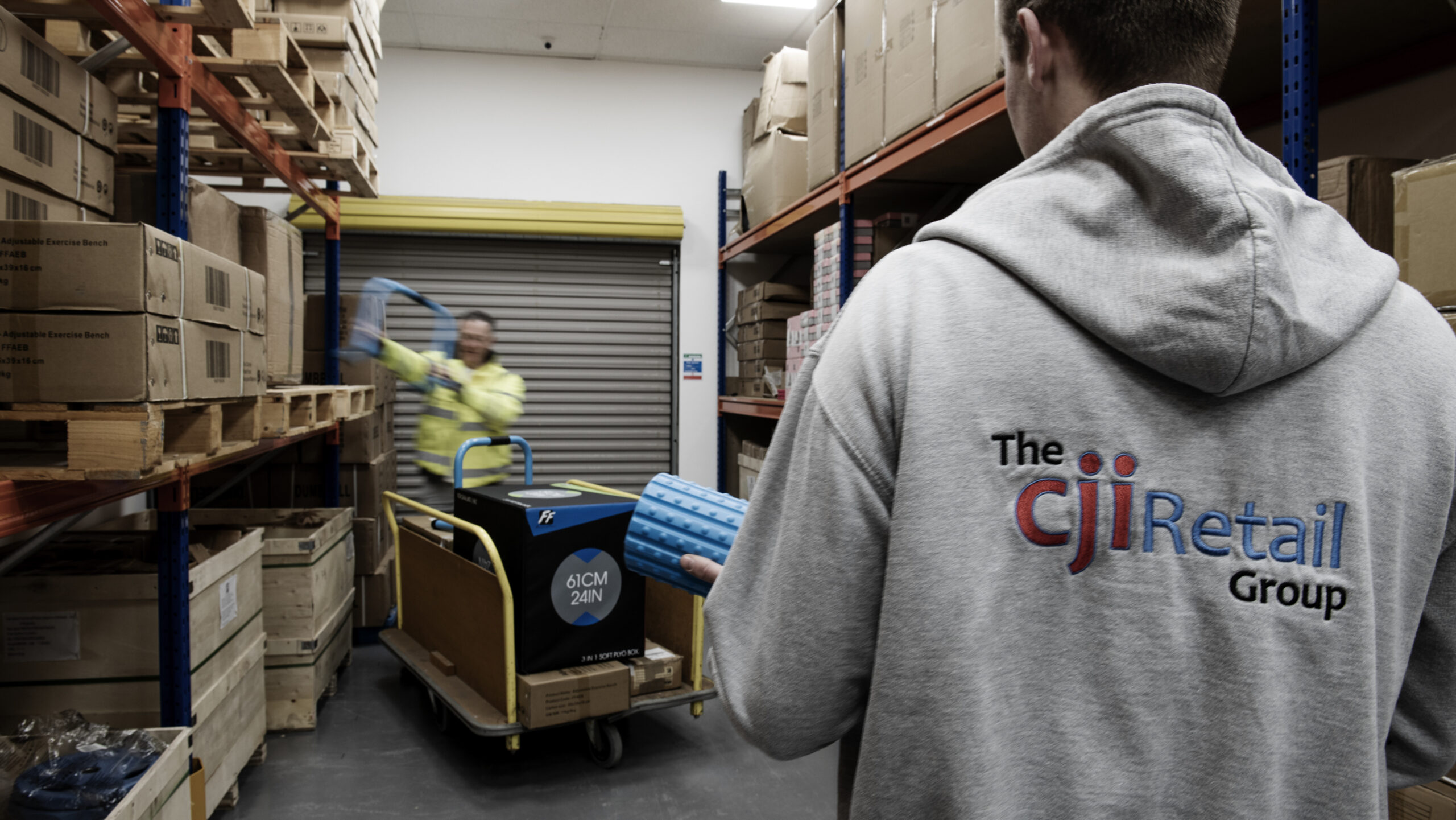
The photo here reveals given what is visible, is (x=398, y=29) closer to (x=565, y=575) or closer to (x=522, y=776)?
(x=565, y=575)

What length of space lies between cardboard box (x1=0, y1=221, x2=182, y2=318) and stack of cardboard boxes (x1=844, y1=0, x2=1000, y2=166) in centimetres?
276

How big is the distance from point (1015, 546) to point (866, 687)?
22cm

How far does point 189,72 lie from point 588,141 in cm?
452

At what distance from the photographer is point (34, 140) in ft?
7.23

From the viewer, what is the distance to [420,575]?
4.42 m

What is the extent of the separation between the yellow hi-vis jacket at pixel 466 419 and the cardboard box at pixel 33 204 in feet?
8.29

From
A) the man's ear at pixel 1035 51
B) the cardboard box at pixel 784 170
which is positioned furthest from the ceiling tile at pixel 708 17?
the man's ear at pixel 1035 51

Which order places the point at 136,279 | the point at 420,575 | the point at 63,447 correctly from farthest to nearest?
the point at 420,575 < the point at 63,447 < the point at 136,279

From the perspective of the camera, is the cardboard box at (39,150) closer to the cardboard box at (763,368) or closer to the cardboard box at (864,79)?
the cardboard box at (864,79)

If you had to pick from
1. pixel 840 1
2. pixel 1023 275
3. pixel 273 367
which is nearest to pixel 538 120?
pixel 840 1

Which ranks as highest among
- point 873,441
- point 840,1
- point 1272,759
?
point 840,1

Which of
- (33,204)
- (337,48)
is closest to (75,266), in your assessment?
(33,204)

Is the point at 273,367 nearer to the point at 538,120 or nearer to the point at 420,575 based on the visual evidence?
the point at 420,575

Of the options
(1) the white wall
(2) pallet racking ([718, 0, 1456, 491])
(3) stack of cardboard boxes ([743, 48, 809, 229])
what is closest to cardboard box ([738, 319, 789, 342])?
(2) pallet racking ([718, 0, 1456, 491])
